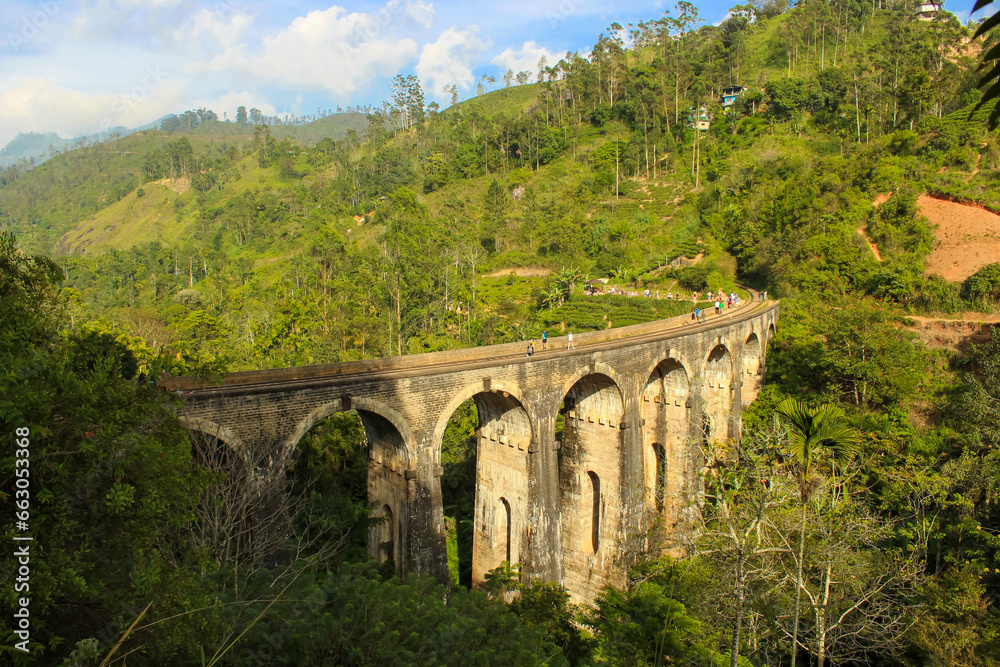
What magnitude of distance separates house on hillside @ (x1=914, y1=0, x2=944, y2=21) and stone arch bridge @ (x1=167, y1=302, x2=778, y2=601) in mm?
78635

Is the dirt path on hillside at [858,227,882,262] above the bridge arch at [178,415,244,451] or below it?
above

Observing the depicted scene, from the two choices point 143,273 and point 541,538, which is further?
point 143,273

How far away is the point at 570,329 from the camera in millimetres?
44656

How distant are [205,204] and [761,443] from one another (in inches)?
4325

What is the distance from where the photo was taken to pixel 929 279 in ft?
111

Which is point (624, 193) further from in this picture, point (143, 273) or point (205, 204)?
point (205, 204)

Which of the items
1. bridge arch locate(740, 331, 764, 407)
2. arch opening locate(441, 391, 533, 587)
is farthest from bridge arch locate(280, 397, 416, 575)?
bridge arch locate(740, 331, 764, 407)

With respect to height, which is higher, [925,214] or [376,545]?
[925,214]

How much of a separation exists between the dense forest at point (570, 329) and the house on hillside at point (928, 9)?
277 centimetres

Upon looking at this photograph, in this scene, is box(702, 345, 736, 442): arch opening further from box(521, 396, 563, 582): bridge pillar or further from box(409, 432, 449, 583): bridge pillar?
box(409, 432, 449, 583): bridge pillar

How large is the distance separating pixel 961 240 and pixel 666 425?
24.1m

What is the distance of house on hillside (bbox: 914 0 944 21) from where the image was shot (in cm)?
7844

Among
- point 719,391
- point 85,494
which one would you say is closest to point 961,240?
point 719,391

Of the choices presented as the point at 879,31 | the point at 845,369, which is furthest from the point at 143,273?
the point at 879,31
